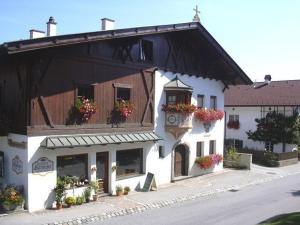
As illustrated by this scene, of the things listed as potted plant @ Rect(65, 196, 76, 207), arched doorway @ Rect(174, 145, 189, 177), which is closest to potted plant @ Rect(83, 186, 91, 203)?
potted plant @ Rect(65, 196, 76, 207)

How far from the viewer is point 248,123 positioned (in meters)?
38.0

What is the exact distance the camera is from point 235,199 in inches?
802

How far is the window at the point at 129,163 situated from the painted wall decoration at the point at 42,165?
4.27 m

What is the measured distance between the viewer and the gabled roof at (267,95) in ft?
119

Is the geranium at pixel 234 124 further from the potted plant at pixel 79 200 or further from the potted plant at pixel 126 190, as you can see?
the potted plant at pixel 79 200

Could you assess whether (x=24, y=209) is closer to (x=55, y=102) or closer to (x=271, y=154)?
(x=55, y=102)

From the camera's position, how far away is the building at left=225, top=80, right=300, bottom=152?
36.2m

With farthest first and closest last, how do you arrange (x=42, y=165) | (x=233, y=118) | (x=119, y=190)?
(x=233, y=118), (x=119, y=190), (x=42, y=165)

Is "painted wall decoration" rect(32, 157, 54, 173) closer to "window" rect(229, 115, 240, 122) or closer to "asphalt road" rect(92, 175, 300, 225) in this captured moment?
"asphalt road" rect(92, 175, 300, 225)

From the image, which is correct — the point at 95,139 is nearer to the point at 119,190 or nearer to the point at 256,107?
the point at 119,190

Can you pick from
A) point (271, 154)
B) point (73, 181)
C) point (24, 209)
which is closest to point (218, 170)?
point (271, 154)

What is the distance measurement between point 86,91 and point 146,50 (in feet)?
16.2

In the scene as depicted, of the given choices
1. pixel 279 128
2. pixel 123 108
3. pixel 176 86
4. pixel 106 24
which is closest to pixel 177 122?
pixel 176 86

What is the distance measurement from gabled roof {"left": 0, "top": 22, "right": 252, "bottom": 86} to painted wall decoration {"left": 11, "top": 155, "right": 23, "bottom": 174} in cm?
493
